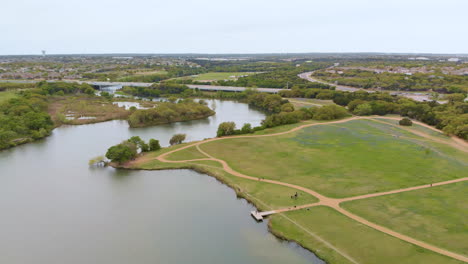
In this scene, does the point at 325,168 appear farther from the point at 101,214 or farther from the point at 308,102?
the point at 308,102

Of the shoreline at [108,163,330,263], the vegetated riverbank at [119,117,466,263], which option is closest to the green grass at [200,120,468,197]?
the vegetated riverbank at [119,117,466,263]

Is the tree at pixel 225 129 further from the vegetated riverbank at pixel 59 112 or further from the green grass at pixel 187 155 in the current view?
the vegetated riverbank at pixel 59 112

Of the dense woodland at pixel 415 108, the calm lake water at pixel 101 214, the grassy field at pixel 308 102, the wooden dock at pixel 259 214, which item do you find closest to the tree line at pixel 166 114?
the calm lake water at pixel 101 214

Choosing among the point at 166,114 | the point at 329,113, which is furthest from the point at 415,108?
the point at 166,114

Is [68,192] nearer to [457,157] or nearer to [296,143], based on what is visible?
[296,143]

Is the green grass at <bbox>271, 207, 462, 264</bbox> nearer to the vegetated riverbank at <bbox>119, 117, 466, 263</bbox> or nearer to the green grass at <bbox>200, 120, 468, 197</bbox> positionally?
the vegetated riverbank at <bbox>119, 117, 466, 263</bbox>
